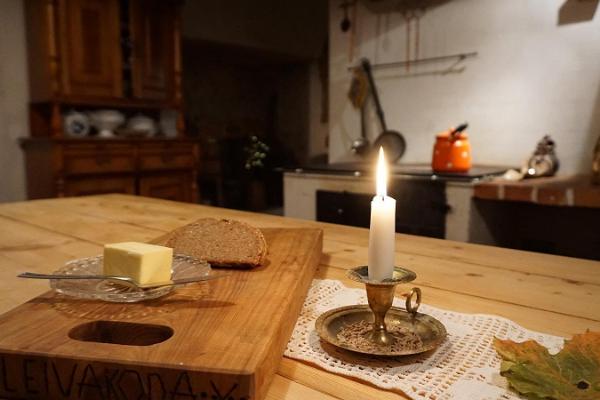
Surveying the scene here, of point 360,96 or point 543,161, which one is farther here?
point 360,96

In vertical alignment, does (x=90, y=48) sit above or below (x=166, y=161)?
above

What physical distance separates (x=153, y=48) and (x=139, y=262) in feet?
11.8

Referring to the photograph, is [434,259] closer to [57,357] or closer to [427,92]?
[57,357]

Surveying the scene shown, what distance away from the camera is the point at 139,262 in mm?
600

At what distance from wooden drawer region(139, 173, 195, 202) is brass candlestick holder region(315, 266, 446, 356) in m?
3.31

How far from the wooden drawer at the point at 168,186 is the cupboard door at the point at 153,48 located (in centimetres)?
63

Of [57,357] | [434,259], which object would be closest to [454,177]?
[434,259]

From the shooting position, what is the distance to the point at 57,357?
1.45 ft

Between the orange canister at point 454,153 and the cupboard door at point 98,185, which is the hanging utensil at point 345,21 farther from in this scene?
the cupboard door at point 98,185

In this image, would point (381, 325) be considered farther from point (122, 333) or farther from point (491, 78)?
point (491, 78)

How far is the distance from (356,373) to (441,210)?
168cm

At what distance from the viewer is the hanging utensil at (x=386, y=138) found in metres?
2.98

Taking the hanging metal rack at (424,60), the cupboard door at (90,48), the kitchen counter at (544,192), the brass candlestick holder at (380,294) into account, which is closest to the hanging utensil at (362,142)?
the hanging metal rack at (424,60)

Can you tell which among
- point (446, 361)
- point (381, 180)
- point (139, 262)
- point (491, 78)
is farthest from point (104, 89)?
point (446, 361)
